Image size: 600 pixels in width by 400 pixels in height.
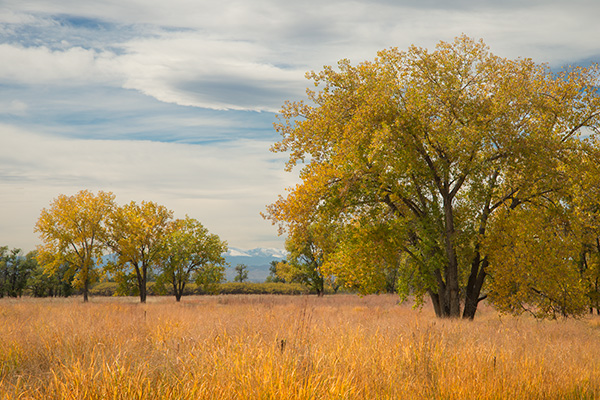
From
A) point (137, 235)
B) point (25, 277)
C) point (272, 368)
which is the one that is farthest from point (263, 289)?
point (272, 368)

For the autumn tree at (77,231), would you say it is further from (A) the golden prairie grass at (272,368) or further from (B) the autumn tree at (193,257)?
(A) the golden prairie grass at (272,368)

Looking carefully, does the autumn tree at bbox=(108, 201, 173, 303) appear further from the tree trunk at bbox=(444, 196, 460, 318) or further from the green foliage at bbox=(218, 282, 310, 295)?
the green foliage at bbox=(218, 282, 310, 295)

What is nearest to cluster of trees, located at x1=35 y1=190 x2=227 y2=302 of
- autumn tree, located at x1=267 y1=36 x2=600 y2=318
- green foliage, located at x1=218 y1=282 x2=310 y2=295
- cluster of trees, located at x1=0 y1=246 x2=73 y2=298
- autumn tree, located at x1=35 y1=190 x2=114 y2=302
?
autumn tree, located at x1=35 y1=190 x2=114 y2=302

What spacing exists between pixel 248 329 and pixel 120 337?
7.63ft

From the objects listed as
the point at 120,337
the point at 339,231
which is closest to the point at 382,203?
the point at 339,231

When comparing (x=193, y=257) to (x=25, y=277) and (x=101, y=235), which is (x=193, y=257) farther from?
(x=25, y=277)

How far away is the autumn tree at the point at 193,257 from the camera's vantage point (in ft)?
138

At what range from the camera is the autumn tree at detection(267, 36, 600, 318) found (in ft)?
53.7

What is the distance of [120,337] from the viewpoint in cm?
816

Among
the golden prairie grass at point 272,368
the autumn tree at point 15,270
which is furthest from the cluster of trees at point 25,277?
the golden prairie grass at point 272,368

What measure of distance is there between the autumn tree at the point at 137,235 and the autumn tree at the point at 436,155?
23126 mm

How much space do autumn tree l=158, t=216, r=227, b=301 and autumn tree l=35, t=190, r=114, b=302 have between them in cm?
593

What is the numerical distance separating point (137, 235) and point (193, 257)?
6.79 meters

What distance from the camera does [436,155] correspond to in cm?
1762
